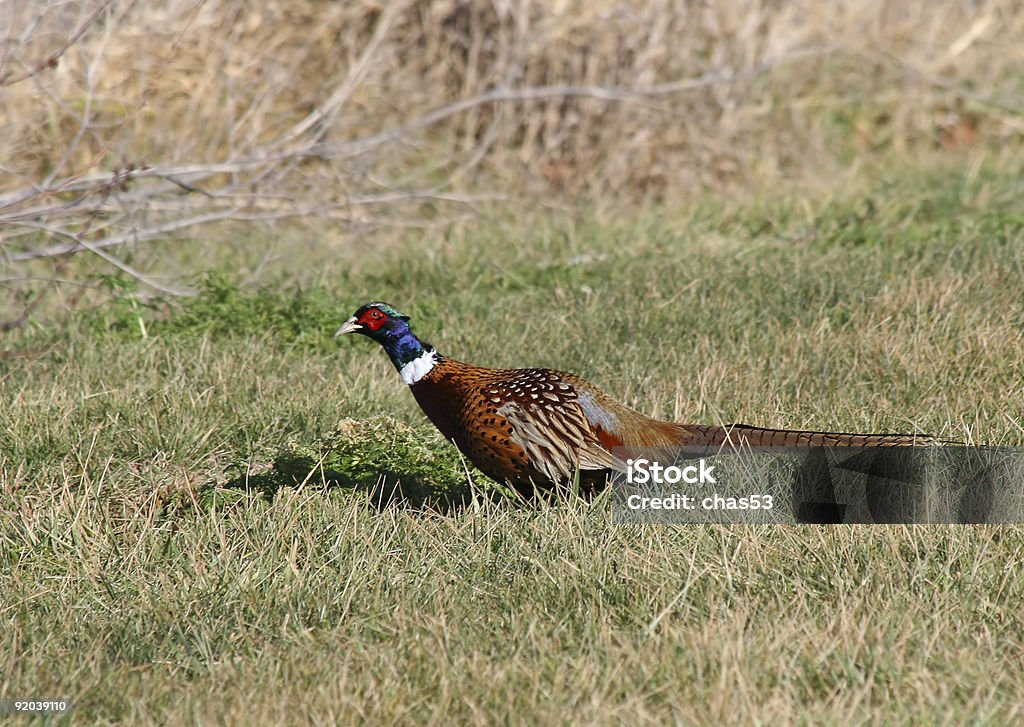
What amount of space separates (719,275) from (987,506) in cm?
298

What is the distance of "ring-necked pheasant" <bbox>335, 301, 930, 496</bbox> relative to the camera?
4.44 m

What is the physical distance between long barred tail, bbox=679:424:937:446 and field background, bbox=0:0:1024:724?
0.43 meters

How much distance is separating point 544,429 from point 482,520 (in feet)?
1.30

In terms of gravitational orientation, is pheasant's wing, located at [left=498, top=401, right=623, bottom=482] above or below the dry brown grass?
below

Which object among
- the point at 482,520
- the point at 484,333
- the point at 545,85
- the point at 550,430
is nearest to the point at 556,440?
the point at 550,430

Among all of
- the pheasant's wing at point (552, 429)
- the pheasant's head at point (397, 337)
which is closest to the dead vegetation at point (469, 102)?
the pheasant's head at point (397, 337)

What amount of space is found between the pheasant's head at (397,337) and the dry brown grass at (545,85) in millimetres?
2827

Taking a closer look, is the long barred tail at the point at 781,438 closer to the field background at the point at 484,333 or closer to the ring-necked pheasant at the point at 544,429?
the ring-necked pheasant at the point at 544,429

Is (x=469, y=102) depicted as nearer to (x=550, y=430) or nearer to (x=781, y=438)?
(x=550, y=430)

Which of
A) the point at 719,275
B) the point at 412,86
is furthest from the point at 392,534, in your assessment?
the point at 412,86

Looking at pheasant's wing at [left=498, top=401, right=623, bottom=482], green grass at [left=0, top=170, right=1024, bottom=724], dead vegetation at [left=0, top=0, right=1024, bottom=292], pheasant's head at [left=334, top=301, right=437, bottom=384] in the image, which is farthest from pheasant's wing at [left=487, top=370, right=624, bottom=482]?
dead vegetation at [left=0, top=0, right=1024, bottom=292]

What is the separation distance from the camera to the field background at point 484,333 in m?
3.32

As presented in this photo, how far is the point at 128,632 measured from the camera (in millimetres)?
3586

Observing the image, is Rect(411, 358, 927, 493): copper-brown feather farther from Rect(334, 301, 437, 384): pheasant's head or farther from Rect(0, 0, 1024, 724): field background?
Rect(0, 0, 1024, 724): field background
